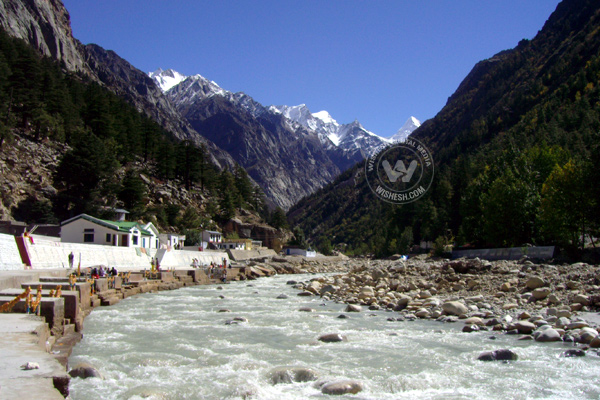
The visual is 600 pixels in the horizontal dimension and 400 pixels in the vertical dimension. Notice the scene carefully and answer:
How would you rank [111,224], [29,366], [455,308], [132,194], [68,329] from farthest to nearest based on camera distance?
[132,194], [111,224], [455,308], [68,329], [29,366]

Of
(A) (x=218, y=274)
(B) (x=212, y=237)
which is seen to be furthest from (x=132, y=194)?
(A) (x=218, y=274)

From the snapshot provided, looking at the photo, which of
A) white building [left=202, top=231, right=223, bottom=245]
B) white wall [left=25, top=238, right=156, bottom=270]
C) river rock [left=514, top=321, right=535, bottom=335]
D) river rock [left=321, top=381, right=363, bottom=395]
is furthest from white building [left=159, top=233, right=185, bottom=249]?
river rock [left=321, top=381, right=363, bottom=395]

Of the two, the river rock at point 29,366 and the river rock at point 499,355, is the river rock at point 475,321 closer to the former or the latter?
the river rock at point 499,355

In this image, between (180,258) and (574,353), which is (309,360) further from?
(180,258)

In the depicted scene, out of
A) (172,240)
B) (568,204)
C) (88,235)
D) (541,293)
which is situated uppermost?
(568,204)

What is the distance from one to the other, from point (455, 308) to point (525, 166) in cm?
4493

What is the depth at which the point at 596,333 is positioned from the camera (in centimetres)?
1259

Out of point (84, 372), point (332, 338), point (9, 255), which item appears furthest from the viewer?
point (9, 255)

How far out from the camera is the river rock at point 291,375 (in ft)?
31.1

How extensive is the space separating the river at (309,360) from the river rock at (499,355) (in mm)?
263

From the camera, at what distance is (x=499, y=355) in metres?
11.4

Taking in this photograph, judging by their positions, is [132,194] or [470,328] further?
[132,194]

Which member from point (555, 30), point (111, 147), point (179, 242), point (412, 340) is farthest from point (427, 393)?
point (555, 30)

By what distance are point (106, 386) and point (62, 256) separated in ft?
79.6
